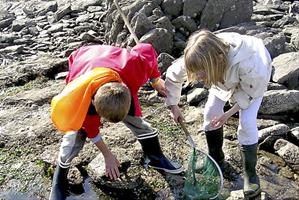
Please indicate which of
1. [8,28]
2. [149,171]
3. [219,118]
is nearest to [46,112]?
[149,171]

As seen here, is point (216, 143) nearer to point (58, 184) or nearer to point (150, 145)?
point (150, 145)

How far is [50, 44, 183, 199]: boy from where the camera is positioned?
10.5 feet

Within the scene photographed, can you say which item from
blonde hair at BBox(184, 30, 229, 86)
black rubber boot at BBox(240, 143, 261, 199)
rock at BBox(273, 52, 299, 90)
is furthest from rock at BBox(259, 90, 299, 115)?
blonde hair at BBox(184, 30, 229, 86)

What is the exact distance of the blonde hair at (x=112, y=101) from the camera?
10.2 feet

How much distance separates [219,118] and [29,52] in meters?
4.09

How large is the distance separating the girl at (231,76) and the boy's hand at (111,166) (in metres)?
0.59

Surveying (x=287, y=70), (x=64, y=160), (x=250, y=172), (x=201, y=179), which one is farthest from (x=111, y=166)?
(x=287, y=70)

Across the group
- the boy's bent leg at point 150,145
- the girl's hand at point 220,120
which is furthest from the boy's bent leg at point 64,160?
the girl's hand at point 220,120

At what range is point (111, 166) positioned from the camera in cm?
385

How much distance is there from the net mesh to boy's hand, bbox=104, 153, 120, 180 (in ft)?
1.88

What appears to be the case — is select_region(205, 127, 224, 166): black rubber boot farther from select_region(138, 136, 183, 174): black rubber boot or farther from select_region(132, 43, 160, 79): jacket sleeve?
select_region(132, 43, 160, 79): jacket sleeve

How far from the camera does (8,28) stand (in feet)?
26.5

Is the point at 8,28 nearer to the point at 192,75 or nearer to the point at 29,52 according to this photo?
the point at 29,52

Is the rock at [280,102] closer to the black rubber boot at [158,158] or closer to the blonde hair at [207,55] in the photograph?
the black rubber boot at [158,158]
